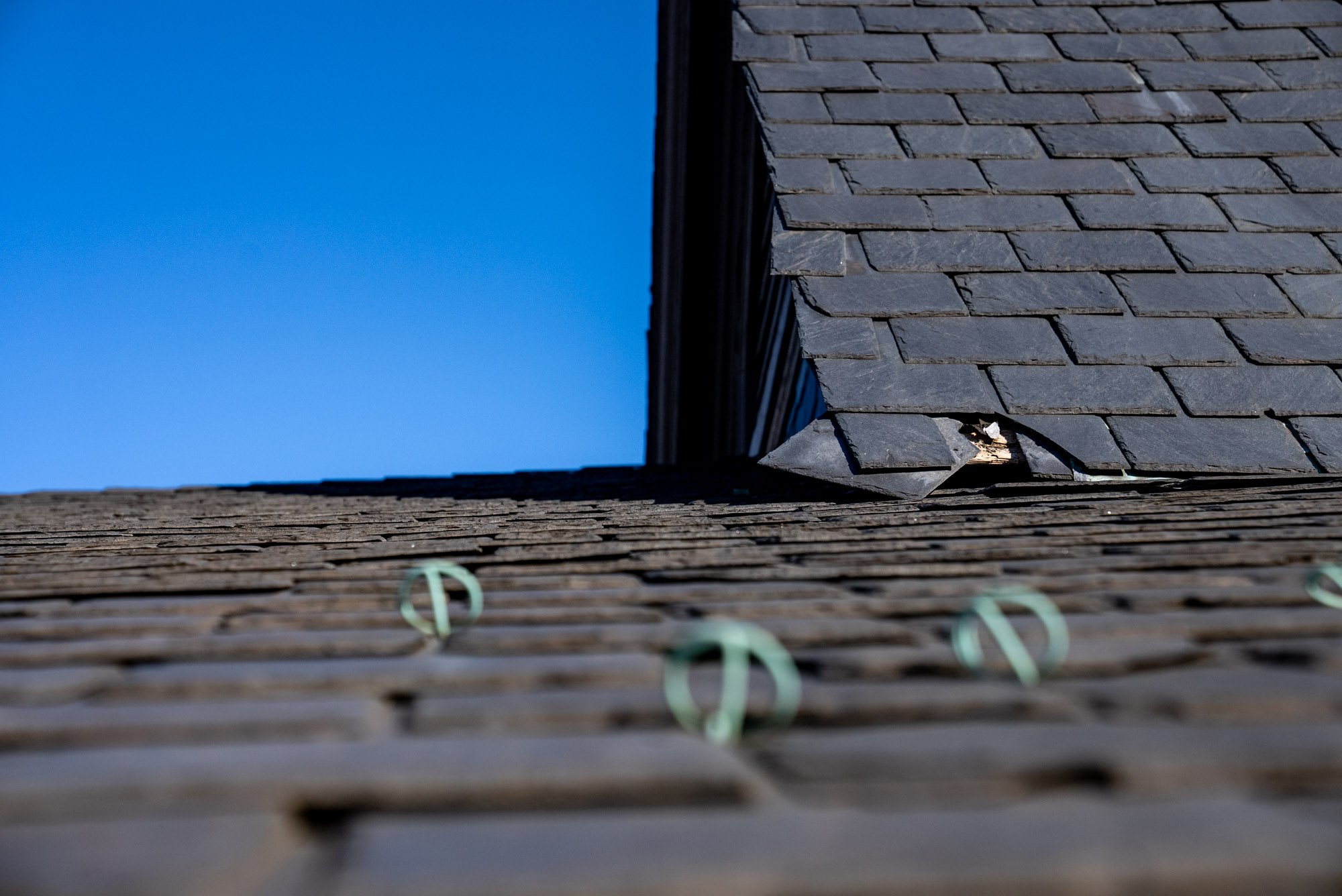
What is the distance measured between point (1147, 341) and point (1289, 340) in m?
0.46

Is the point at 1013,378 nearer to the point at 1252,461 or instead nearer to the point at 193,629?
the point at 1252,461

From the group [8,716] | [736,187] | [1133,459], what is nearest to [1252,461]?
[1133,459]

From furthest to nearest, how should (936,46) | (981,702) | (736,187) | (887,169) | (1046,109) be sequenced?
1. (736,187)
2. (936,46)
3. (1046,109)
4. (887,169)
5. (981,702)

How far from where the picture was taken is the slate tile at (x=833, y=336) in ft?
10.1

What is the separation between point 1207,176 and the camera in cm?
378

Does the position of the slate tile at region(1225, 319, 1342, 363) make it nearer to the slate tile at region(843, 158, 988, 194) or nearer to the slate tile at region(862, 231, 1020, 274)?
the slate tile at region(862, 231, 1020, 274)

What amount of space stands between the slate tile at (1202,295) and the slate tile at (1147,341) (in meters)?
0.05

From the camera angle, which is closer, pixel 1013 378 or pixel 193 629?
pixel 193 629

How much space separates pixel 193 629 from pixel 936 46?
393 cm

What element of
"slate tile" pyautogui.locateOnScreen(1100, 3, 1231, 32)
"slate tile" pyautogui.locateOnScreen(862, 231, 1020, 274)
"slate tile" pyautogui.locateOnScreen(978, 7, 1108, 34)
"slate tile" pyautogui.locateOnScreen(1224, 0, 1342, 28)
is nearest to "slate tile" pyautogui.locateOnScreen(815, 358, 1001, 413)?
"slate tile" pyautogui.locateOnScreen(862, 231, 1020, 274)

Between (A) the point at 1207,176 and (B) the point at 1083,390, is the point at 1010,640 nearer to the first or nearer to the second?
(B) the point at 1083,390

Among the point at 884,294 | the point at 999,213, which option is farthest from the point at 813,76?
the point at 884,294

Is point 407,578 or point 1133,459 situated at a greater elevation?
point 1133,459

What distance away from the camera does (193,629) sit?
5.47 feet
